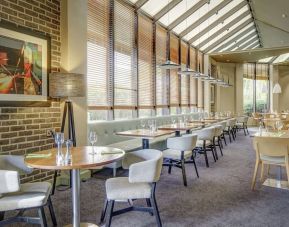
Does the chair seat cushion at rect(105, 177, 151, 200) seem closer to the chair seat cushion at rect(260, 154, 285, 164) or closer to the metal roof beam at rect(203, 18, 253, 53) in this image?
the chair seat cushion at rect(260, 154, 285, 164)

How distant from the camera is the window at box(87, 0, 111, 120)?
5.36 m

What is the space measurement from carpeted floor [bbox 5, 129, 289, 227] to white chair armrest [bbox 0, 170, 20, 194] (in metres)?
0.82

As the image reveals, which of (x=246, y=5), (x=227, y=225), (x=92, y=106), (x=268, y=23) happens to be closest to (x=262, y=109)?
(x=268, y=23)

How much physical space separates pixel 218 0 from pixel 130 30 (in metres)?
3.39

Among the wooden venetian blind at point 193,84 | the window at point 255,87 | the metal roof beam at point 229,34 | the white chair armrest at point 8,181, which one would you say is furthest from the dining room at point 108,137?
the window at point 255,87

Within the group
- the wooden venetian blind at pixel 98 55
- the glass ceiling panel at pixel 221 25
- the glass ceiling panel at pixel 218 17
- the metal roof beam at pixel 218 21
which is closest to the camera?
the wooden venetian blind at pixel 98 55

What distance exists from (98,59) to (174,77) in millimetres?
4318

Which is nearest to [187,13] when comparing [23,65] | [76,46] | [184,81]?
[184,81]

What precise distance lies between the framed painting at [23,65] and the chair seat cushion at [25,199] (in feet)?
4.46

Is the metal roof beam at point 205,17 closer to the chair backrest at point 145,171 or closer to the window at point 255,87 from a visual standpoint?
the window at point 255,87

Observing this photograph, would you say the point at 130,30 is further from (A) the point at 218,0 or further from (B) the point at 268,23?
(B) the point at 268,23

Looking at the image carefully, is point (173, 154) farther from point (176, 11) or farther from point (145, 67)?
point (176, 11)

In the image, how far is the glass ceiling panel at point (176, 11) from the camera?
7.96 m

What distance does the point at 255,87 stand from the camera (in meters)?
16.0
